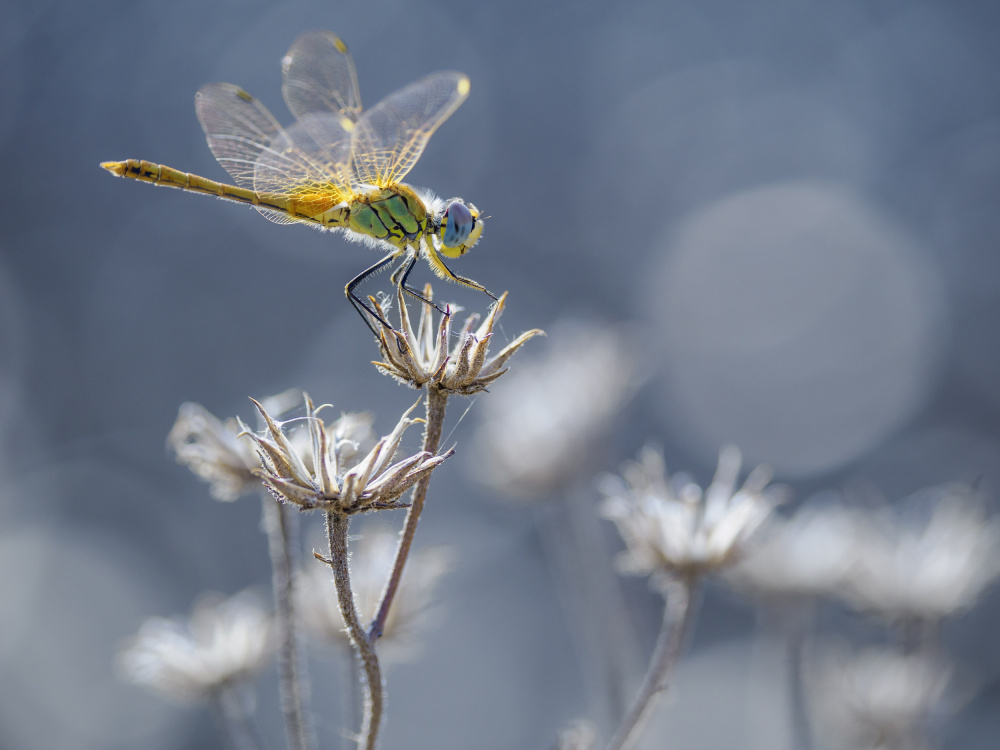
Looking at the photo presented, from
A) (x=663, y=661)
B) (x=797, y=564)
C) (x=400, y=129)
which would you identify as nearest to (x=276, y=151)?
(x=400, y=129)

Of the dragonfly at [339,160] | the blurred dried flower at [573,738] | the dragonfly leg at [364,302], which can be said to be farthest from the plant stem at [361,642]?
the dragonfly at [339,160]

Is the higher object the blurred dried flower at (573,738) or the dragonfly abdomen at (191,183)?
the dragonfly abdomen at (191,183)

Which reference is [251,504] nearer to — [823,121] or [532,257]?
[532,257]

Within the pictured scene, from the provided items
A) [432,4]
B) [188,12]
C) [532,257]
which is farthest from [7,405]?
[432,4]

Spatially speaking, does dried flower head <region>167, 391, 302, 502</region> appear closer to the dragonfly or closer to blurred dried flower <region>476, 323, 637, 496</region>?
the dragonfly

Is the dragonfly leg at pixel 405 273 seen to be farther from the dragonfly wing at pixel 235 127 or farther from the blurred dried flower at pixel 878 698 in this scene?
the blurred dried flower at pixel 878 698

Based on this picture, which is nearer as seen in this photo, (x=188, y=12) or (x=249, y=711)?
(x=249, y=711)

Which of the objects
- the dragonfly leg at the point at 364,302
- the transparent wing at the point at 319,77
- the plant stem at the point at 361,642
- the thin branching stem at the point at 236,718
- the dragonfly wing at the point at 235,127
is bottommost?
the plant stem at the point at 361,642
